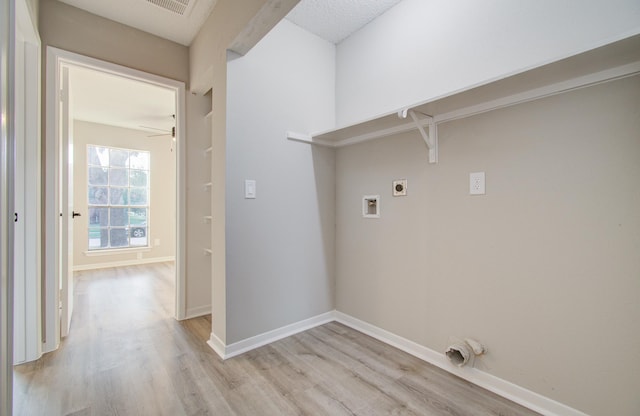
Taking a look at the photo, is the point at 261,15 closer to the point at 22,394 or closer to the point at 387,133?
the point at 387,133

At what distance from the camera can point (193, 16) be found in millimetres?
2268

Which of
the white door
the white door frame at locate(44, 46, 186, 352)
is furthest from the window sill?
the white door frame at locate(44, 46, 186, 352)

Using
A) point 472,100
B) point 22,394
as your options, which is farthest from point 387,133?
point 22,394

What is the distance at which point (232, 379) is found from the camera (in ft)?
5.57

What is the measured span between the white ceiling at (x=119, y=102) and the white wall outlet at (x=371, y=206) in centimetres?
221

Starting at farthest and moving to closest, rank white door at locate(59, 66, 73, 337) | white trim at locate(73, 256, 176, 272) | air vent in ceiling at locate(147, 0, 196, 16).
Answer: white trim at locate(73, 256, 176, 272)
white door at locate(59, 66, 73, 337)
air vent in ceiling at locate(147, 0, 196, 16)

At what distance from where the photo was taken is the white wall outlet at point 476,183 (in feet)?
5.37

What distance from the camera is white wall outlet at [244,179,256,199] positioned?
2047mm

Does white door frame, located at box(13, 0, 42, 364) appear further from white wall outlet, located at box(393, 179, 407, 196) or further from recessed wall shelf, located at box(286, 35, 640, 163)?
white wall outlet, located at box(393, 179, 407, 196)

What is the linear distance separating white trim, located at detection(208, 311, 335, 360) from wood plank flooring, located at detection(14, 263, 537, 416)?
0.19ft

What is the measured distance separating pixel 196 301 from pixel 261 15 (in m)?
2.43

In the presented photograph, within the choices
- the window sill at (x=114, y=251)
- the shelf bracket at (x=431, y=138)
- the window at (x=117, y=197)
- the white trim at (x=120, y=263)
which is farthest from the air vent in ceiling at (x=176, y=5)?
the window sill at (x=114, y=251)

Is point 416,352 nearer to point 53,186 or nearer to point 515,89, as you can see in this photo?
point 515,89

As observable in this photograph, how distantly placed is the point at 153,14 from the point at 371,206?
7.59 feet
